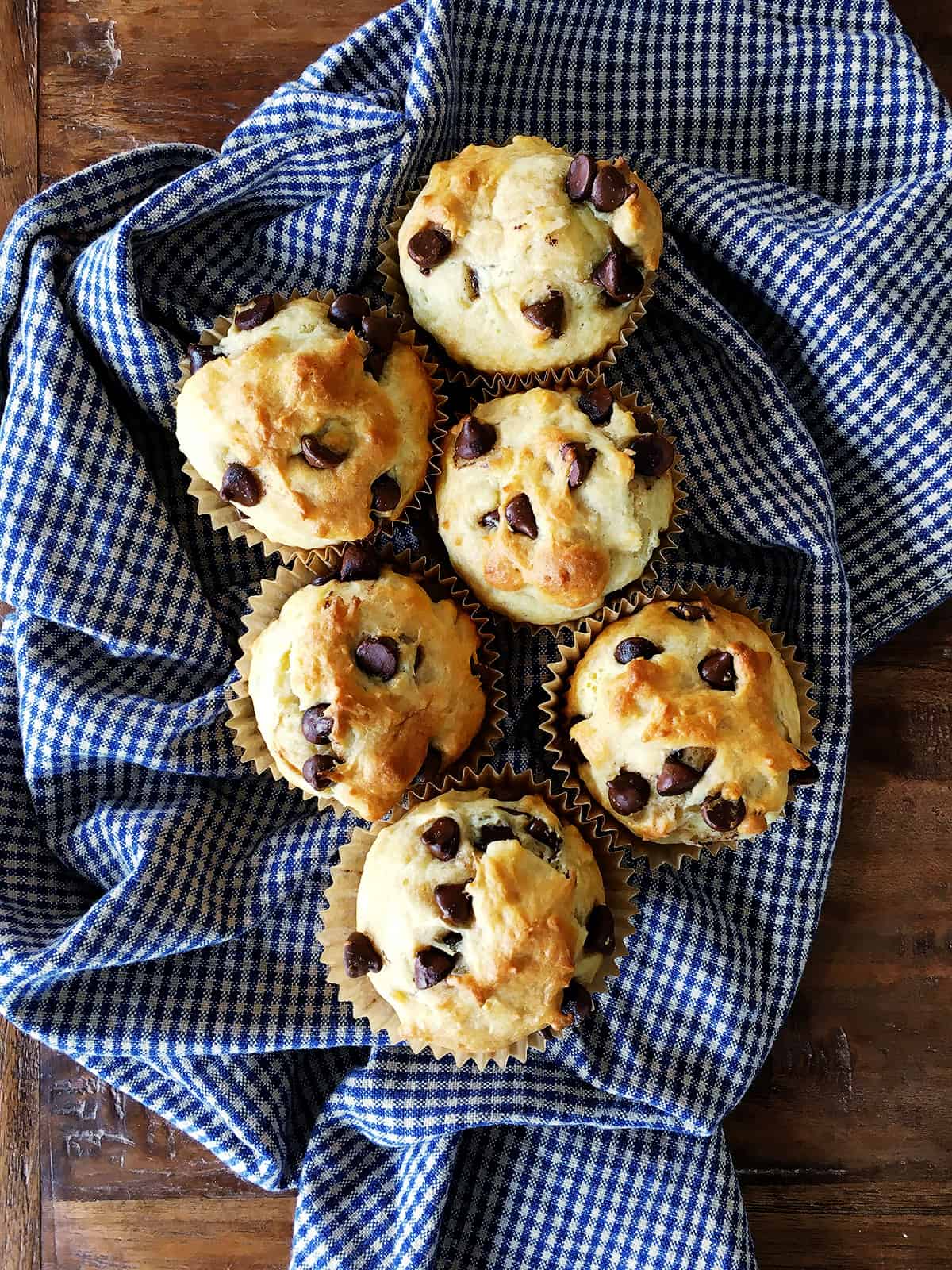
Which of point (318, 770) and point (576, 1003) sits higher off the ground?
point (318, 770)

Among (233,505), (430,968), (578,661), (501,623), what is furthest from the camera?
(501,623)

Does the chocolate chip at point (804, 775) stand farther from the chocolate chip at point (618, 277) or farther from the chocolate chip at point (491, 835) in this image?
the chocolate chip at point (618, 277)

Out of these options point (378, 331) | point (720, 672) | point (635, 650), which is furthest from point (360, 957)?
point (378, 331)

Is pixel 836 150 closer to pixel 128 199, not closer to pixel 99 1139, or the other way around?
pixel 128 199

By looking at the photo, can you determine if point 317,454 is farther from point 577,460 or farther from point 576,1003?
point 576,1003

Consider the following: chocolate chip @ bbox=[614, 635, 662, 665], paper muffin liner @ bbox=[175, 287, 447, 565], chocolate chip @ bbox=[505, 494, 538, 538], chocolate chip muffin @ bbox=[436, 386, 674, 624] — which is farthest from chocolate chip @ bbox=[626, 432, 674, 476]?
paper muffin liner @ bbox=[175, 287, 447, 565]

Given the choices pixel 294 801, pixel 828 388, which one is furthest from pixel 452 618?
pixel 828 388

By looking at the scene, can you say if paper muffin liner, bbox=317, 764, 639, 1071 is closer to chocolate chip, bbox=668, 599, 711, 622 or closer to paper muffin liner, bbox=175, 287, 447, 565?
chocolate chip, bbox=668, 599, 711, 622
